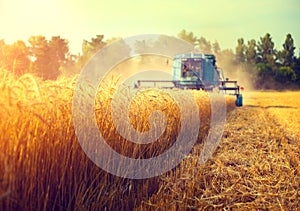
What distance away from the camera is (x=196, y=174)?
3.54m

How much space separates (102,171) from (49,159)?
2.37ft

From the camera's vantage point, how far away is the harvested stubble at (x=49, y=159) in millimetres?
1879

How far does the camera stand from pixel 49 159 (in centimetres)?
223

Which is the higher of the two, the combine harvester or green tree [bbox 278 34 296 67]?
green tree [bbox 278 34 296 67]

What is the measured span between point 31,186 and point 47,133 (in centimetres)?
44

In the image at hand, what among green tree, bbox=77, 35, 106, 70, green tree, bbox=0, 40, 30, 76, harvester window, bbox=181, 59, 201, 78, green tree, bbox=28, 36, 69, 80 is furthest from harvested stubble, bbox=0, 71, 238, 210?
green tree, bbox=77, 35, 106, 70

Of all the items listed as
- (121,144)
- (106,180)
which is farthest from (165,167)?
(106,180)

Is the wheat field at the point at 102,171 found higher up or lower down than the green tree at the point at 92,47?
lower down

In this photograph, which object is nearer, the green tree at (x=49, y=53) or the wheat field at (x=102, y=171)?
the wheat field at (x=102, y=171)

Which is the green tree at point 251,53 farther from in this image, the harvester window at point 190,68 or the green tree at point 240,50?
the harvester window at point 190,68

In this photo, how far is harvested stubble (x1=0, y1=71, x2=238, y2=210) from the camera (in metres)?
1.88

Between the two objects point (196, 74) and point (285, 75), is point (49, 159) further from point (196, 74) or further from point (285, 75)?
point (285, 75)

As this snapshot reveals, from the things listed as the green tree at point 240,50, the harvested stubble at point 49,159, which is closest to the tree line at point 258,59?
the green tree at point 240,50

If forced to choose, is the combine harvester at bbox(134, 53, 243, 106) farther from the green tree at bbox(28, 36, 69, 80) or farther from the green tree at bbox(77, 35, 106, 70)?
the green tree at bbox(77, 35, 106, 70)
